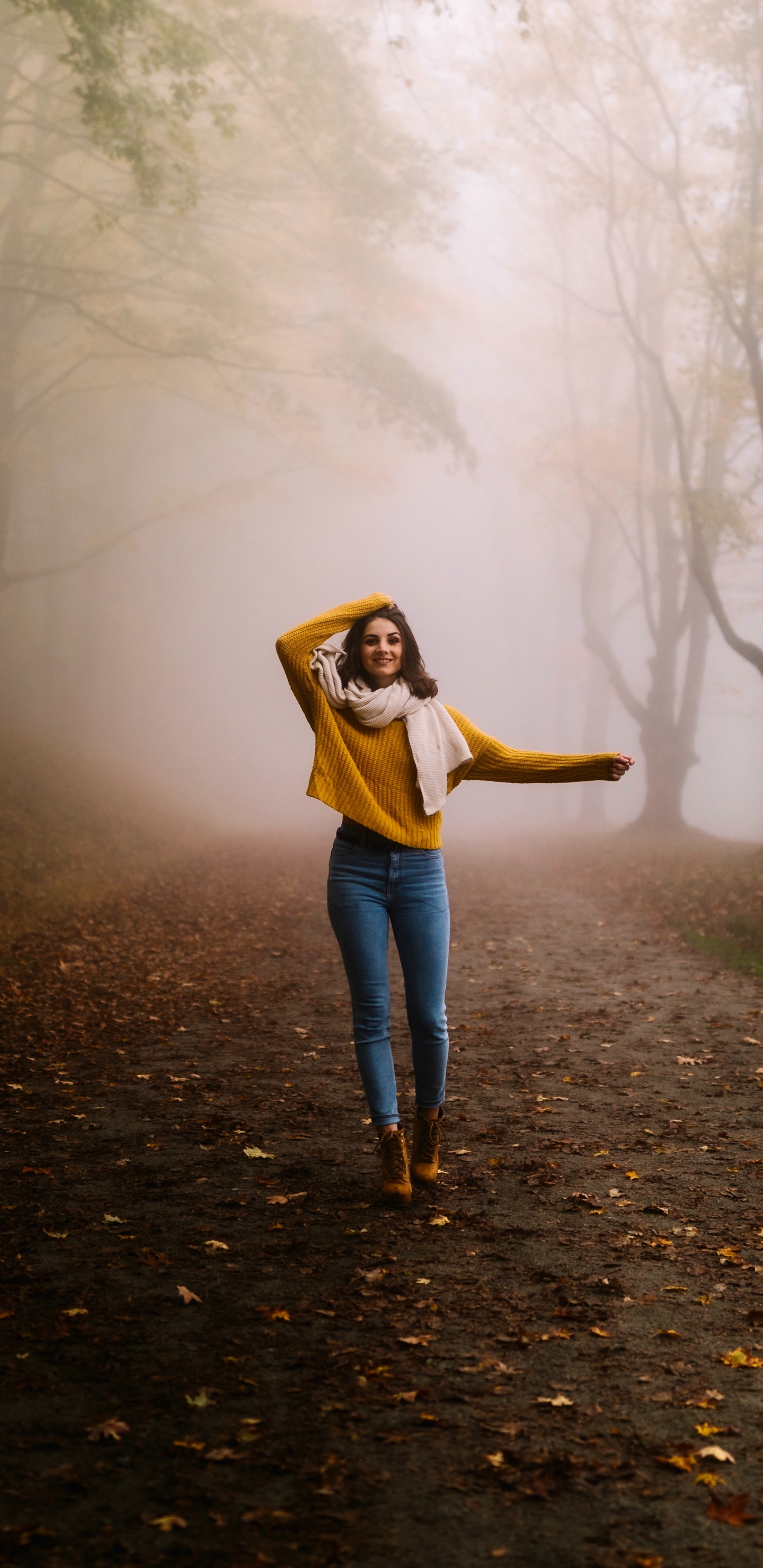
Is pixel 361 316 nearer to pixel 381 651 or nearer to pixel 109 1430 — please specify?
pixel 381 651

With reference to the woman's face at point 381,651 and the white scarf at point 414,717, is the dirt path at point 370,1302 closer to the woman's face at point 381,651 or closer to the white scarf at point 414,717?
the white scarf at point 414,717

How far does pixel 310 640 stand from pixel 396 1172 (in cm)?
212

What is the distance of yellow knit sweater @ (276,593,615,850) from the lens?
4293 mm

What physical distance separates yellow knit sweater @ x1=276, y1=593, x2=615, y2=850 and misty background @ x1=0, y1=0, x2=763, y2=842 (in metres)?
3.58

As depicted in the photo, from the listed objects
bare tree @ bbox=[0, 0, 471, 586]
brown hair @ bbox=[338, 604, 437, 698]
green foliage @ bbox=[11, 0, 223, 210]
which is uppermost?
bare tree @ bbox=[0, 0, 471, 586]

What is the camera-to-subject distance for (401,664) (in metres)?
4.43

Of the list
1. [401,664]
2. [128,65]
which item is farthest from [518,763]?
[128,65]

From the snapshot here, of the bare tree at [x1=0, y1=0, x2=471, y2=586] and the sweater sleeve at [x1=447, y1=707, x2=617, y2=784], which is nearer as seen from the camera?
the sweater sleeve at [x1=447, y1=707, x2=617, y2=784]

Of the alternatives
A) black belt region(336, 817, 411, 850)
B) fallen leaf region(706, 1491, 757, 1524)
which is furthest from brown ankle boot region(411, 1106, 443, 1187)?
fallen leaf region(706, 1491, 757, 1524)

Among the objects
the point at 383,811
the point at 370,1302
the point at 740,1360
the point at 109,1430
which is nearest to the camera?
the point at 109,1430

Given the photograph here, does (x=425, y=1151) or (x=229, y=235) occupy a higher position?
(x=229, y=235)

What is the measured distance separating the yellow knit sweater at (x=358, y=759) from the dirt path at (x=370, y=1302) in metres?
1.53

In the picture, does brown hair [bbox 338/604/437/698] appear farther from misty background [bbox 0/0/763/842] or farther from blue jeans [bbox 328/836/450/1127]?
misty background [bbox 0/0/763/842]

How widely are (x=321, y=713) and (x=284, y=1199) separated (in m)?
1.96
